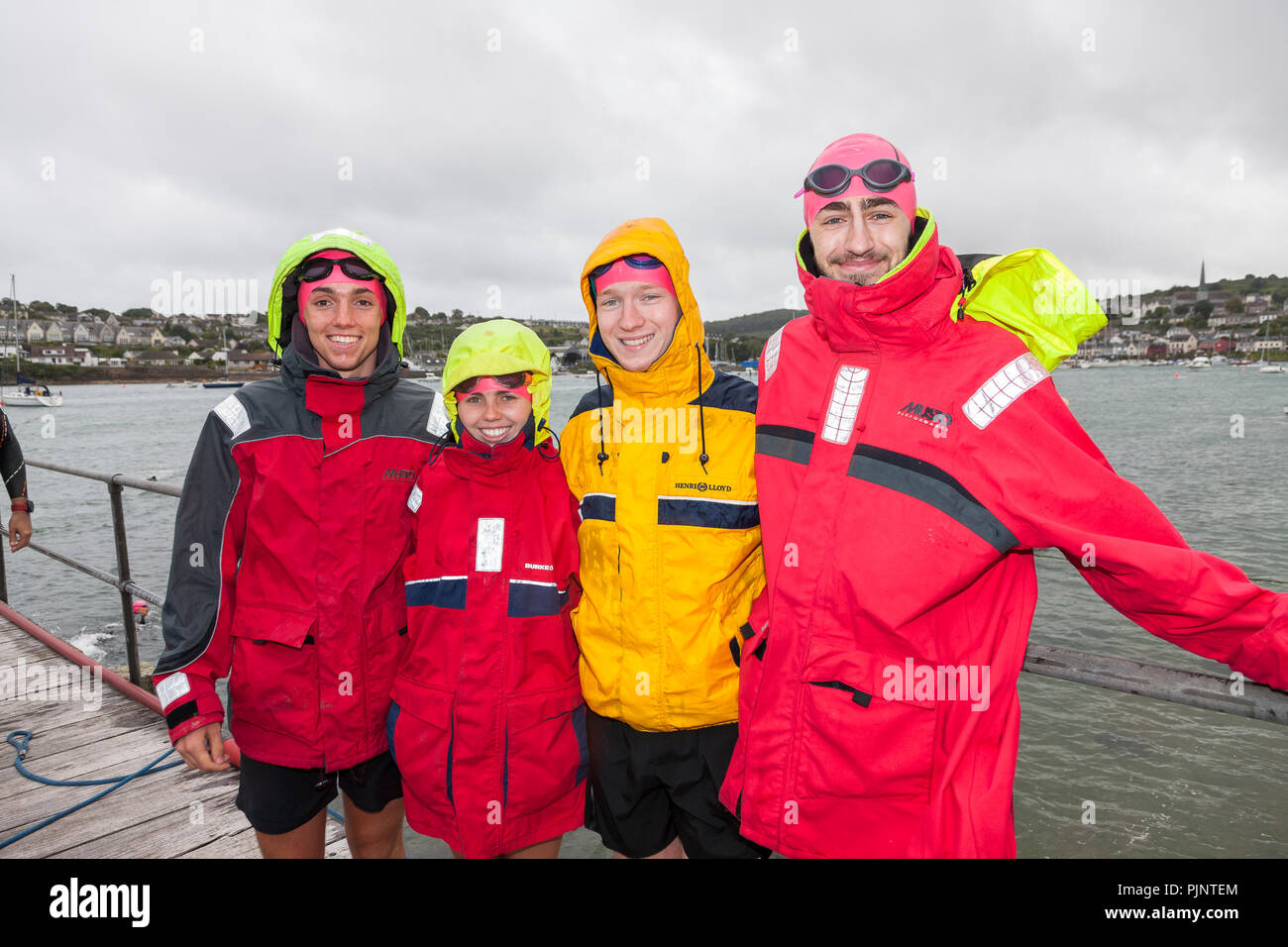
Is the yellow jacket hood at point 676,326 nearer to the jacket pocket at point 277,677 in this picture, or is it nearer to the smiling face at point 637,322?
the smiling face at point 637,322

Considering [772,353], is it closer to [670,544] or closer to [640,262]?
[640,262]

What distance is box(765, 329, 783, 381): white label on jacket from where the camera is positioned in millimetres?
2341

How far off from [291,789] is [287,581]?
0.71 m

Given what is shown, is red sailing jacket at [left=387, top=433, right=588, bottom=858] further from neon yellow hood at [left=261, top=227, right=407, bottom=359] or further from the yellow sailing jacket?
neon yellow hood at [left=261, top=227, right=407, bottom=359]

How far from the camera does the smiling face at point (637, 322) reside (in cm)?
246

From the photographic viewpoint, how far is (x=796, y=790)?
77.0 inches

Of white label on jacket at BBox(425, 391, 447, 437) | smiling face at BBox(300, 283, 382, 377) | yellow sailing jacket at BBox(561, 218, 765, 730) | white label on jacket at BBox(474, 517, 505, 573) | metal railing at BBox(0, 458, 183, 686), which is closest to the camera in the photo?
yellow sailing jacket at BBox(561, 218, 765, 730)

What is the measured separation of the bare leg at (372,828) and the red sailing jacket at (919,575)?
1.39m

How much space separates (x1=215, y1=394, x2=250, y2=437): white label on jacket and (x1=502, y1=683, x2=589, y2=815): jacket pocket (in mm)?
1239

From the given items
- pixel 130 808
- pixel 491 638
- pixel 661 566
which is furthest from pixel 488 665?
pixel 130 808

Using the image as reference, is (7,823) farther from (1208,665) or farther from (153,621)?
(1208,665)

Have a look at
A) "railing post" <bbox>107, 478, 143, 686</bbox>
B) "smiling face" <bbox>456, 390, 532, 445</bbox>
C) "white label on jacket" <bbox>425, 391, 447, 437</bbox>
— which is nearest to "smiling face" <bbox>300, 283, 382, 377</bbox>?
"white label on jacket" <bbox>425, 391, 447, 437</bbox>

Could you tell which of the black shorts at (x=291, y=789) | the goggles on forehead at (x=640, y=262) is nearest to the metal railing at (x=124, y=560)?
the black shorts at (x=291, y=789)
